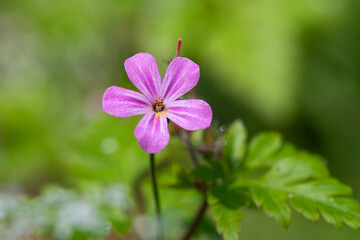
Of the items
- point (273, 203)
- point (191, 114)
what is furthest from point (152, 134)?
point (273, 203)

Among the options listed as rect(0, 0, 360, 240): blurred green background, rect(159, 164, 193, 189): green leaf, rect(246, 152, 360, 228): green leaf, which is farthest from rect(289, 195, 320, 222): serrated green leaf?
rect(0, 0, 360, 240): blurred green background

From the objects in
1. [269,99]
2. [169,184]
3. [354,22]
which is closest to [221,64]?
[269,99]

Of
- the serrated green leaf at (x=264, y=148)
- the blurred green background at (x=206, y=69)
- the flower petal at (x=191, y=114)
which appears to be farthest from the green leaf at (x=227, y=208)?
the blurred green background at (x=206, y=69)

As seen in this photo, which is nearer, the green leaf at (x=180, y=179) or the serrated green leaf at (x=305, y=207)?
the serrated green leaf at (x=305, y=207)

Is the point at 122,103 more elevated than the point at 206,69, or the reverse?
the point at 122,103

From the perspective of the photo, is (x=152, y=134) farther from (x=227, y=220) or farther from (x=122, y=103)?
(x=227, y=220)

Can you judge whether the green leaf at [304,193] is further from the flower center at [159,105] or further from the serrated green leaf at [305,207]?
the flower center at [159,105]
